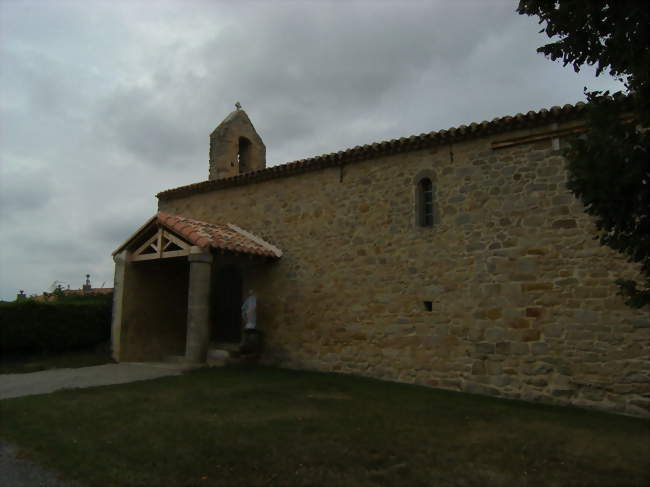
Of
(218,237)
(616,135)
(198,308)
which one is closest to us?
(616,135)

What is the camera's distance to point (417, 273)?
927cm

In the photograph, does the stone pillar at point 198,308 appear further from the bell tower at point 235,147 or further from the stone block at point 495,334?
the stone block at point 495,334

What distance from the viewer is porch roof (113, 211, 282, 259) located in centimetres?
1001

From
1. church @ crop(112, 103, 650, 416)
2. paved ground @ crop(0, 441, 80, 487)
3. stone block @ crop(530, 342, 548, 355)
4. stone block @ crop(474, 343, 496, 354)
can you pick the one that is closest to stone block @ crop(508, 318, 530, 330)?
church @ crop(112, 103, 650, 416)

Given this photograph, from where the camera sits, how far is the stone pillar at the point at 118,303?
452 inches

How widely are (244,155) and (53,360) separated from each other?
25.8 feet

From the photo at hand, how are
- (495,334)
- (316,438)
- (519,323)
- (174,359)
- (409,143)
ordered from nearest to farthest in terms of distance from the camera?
(316,438)
(519,323)
(495,334)
(409,143)
(174,359)

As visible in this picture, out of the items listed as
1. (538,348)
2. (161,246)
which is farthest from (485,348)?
(161,246)

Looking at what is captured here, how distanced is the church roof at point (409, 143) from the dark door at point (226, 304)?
2378mm

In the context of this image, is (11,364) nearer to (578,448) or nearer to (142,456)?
(142,456)

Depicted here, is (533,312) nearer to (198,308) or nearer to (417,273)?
(417,273)

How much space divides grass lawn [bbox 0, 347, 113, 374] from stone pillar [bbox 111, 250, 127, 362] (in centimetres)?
31

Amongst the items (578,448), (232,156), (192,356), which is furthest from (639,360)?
(232,156)

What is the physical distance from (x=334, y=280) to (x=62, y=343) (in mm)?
6860
